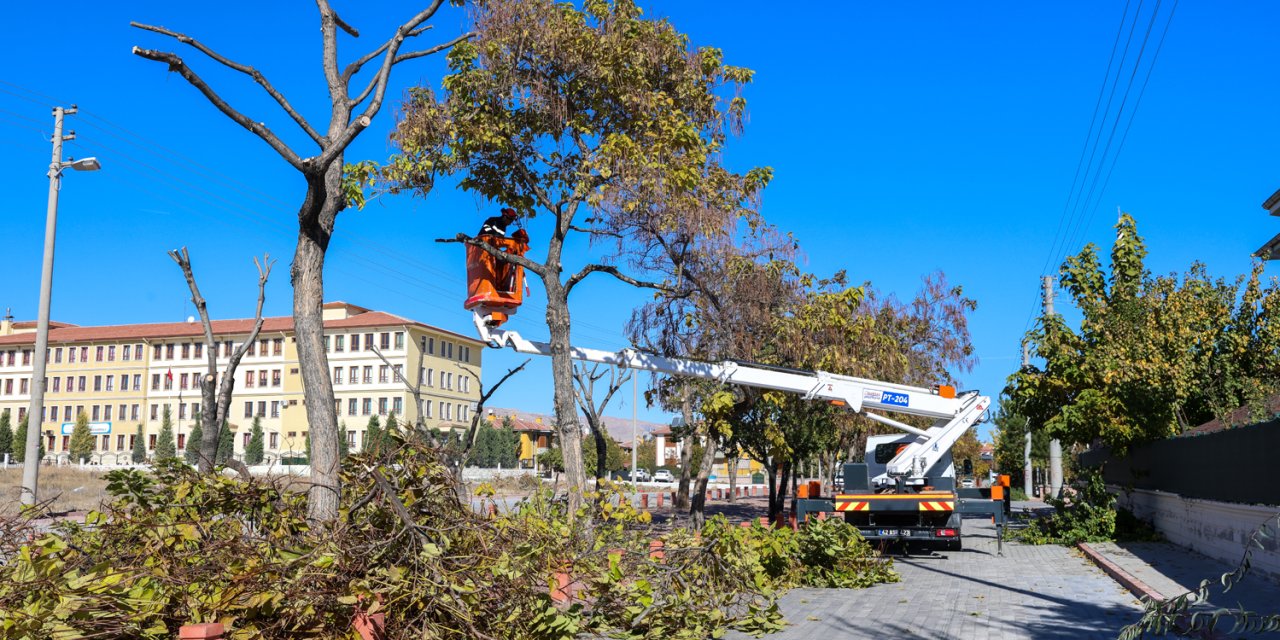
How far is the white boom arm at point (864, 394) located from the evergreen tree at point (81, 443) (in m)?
83.6

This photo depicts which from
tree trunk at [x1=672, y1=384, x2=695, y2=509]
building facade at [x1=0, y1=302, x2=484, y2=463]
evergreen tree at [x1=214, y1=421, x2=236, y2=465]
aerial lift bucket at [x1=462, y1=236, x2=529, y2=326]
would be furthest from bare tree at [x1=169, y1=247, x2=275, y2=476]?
Answer: building facade at [x1=0, y1=302, x2=484, y2=463]

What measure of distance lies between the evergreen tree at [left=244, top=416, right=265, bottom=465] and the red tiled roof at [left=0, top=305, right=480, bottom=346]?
828cm

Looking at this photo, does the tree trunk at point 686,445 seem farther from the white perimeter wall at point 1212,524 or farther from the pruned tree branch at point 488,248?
the pruned tree branch at point 488,248

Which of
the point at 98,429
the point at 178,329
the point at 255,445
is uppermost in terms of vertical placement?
the point at 178,329

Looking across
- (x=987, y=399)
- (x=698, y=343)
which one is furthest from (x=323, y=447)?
(x=987, y=399)

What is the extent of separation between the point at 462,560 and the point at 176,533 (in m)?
1.94

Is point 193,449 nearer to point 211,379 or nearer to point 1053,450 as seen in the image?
point 211,379

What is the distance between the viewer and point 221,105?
28.5 ft

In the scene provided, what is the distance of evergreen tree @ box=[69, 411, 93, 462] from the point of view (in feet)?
289

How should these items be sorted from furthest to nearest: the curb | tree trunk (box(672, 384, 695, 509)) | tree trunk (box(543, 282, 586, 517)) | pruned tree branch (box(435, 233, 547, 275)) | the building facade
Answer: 1. the building facade
2. tree trunk (box(672, 384, 695, 509))
3. tree trunk (box(543, 282, 586, 517))
4. pruned tree branch (box(435, 233, 547, 275))
5. the curb

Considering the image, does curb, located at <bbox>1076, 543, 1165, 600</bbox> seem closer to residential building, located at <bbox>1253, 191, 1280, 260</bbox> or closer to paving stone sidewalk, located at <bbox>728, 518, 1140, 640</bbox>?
paving stone sidewalk, located at <bbox>728, 518, 1140, 640</bbox>

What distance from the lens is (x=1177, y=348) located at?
71.7ft

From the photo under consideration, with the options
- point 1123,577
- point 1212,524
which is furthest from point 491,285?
point 1212,524

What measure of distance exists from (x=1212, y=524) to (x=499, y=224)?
12482mm
